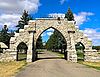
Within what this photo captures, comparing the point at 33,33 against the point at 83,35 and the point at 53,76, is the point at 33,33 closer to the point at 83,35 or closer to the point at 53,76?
the point at 83,35

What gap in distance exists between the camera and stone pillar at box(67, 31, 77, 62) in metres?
34.5

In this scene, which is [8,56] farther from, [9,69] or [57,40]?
[57,40]

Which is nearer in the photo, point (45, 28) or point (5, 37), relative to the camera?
point (45, 28)

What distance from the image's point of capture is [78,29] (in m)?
38.7

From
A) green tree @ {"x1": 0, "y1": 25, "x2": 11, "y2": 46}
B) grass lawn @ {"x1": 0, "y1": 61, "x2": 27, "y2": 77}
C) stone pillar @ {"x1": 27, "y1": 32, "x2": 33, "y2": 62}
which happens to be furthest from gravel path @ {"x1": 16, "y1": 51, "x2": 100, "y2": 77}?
green tree @ {"x1": 0, "y1": 25, "x2": 11, "y2": 46}

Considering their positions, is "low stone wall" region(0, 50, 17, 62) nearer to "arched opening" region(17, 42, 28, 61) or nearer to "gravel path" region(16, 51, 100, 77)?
"arched opening" region(17, 42, 28, 61)

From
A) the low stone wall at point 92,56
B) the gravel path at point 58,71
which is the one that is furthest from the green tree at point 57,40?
the gravel path at point 58,71

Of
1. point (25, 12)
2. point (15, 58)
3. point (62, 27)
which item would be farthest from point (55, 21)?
point (25, 12)

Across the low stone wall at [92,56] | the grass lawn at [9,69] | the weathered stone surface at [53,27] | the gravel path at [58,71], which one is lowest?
the grass lawn at [9,69]

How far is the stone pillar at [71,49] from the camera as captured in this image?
34.5m

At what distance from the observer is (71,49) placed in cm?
3612

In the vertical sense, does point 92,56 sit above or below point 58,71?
above

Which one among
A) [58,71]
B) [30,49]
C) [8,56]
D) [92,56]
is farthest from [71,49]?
[58,71]

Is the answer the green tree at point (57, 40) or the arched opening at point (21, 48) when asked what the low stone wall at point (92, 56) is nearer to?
the arched opening at point (21, 48)
